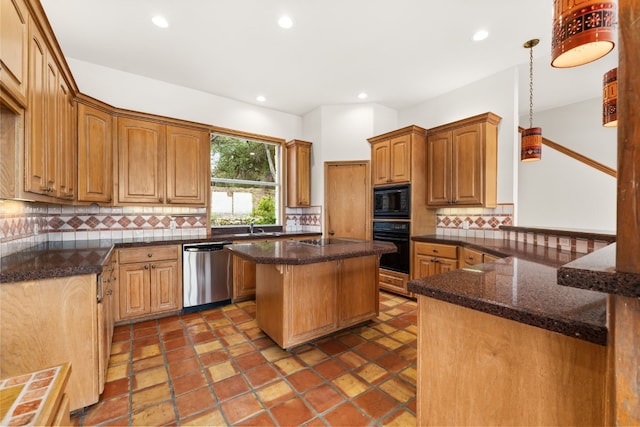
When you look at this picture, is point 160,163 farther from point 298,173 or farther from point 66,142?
point 298,173

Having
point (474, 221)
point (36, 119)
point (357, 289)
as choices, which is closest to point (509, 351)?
point (357, 289)

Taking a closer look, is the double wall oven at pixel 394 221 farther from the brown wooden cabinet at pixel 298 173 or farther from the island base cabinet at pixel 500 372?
the island base cabinet at pixel 500 372

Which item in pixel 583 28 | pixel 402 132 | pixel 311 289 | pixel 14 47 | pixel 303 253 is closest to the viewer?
pixel 583 28

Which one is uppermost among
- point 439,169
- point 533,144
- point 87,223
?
point 533,144

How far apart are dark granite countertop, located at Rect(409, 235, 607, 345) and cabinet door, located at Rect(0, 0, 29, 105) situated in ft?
7.43

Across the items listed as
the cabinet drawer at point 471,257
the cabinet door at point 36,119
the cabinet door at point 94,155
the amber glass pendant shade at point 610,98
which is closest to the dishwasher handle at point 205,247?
the cabinet door at point 94,155

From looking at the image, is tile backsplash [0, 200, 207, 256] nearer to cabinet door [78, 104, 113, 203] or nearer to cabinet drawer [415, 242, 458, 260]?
cabinet door [78, 104, 113, 203]

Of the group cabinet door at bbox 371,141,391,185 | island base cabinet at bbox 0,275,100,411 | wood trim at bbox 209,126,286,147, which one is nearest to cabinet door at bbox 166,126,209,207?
wood trim at bbox 209,126,286,147

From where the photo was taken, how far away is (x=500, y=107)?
11.4 ft

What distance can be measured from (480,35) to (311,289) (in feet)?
10.2

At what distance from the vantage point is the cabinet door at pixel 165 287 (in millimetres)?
3016

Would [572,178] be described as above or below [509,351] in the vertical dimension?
above

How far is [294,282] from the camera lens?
2.32m

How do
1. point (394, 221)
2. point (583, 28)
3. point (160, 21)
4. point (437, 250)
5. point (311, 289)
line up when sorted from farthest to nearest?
point (394, 221) → point (437, 250) → point (160, 21) → point (311, 289) → point (583, 28)
